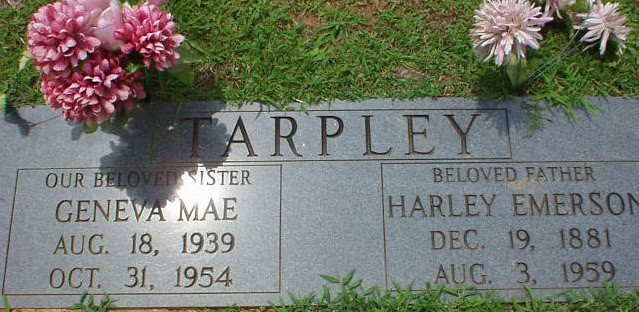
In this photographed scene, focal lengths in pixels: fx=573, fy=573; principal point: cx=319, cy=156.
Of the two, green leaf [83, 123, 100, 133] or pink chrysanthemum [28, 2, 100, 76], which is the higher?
pink chrysanthemum [28, 2, 100, 76]

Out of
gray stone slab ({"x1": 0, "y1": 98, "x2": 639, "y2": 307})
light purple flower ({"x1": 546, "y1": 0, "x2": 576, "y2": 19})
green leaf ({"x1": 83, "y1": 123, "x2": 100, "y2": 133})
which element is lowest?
gray stone slab ({"x1": 0, "y1": 98, "x2": 639, "y2": 307})

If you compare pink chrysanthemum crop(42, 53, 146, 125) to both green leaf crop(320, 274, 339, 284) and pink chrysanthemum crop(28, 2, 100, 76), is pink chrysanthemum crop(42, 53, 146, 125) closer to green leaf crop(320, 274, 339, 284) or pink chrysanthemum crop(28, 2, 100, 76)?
pink chrysanthemum crop(28, 2, 100, 76)

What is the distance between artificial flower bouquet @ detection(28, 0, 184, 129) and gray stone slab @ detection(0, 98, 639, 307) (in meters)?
0.37

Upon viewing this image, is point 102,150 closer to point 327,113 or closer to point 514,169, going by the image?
point 327,113

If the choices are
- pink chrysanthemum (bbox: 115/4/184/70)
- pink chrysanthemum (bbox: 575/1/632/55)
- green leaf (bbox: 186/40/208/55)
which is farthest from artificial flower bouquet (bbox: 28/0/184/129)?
pink chrysanthemum (bbox: 575/1/632/55)

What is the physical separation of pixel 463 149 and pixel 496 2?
29.0 inches

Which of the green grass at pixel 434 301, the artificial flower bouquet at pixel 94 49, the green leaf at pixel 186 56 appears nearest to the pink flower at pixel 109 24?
the artificial flower bouquet at pixel 94 49

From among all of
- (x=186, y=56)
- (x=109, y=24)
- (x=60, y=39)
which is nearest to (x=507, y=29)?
(x=186, y=56)

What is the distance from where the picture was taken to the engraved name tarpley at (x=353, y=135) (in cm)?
284

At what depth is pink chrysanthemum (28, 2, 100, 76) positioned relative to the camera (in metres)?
2.45

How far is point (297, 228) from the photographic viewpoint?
8.98 ft

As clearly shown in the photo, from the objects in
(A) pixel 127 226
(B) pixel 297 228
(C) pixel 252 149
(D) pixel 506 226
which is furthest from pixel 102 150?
(D) pixel 506 226

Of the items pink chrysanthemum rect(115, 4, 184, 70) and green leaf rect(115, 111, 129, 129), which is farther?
green leaf rect(115, 111, 129, 129)

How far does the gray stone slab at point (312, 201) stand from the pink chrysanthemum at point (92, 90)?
1.16 feet
